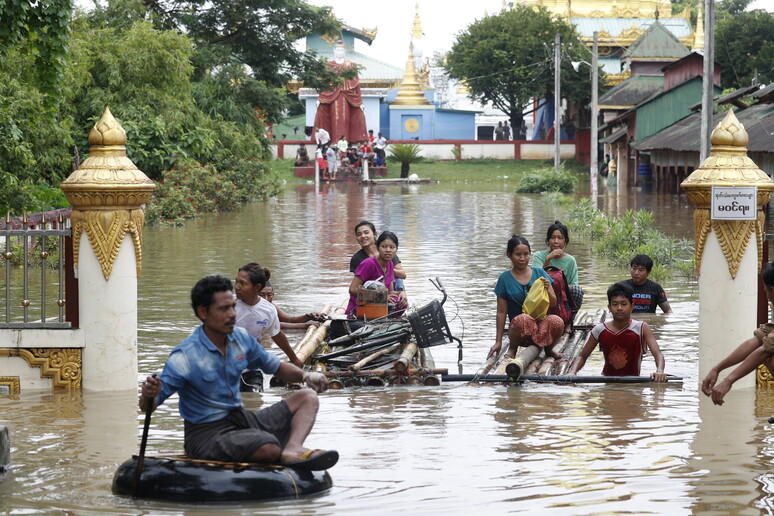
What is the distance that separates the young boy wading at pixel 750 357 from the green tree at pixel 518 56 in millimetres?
58727

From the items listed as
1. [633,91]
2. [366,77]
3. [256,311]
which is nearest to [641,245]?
[256,311]

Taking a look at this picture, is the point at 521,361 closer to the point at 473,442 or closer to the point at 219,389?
the point at 473,442

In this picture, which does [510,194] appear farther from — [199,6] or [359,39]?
[359,39]

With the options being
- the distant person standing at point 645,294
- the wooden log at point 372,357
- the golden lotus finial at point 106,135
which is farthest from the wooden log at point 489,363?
the golden lotus finial at point 106,135

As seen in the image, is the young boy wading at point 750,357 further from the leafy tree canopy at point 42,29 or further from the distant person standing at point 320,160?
the distant person standing at point 320,160

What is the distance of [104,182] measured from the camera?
9.95 meters

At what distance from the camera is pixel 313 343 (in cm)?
1131

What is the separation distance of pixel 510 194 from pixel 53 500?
39640 mm

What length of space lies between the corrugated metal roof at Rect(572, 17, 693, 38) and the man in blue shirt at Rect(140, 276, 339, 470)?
69.6 meters

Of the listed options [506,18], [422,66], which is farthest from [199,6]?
[422,66]

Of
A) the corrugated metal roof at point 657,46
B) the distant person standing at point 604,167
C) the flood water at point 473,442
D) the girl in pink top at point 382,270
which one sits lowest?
the flood water at point 473,442

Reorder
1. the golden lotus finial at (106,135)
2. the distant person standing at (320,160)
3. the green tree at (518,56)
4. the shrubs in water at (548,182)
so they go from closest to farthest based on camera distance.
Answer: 1. the golden lotus finial at (106,135)
2. the shrubs in water at (548,182)
3. the distant person standing at (320,160)
4. the green tree at (518,56)

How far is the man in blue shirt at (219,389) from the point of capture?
686 cm

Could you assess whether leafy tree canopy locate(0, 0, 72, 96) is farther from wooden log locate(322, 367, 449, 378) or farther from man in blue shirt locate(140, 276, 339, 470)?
man in blue shirt locate(140, 276, 339, 470)
